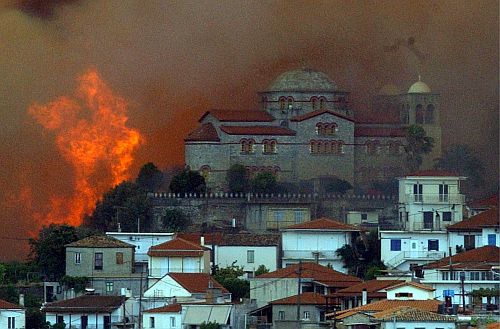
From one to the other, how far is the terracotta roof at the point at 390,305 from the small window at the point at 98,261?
60.2 feet

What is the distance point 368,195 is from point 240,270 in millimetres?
14787

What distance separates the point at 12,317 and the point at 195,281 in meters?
8.13

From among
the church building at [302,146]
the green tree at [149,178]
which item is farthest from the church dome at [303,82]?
the green tree at [149,178]

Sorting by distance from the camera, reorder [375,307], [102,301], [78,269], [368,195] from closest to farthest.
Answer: [375,307]
[102,301]
[78,269]
[368,195]

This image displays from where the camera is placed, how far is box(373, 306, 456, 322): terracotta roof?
110 meters

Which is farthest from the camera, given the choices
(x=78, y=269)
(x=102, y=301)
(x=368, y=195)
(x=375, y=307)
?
(x=368, y=195)

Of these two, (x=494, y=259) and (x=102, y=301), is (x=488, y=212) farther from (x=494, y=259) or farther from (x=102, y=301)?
(x=102, y=301)

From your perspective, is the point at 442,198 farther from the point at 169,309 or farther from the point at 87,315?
the point at 169,309

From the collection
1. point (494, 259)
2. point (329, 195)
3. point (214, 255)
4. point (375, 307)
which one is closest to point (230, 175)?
point (329, 195)

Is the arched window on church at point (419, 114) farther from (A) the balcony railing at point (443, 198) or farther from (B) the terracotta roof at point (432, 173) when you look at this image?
(A) the balcony railing at point (443, 198)

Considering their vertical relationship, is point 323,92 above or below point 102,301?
above

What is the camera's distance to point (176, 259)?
441 feet

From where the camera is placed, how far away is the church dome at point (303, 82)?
15825 centimetres

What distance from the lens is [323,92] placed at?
158375 mm
